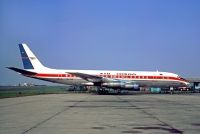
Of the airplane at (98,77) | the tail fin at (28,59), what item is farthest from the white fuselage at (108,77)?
the tail fin at (28,59)

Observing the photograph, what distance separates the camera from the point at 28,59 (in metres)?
60.8

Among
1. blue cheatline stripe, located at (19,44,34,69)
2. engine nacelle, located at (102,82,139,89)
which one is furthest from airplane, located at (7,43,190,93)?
engine nacelle, located at (102,82,139,89)

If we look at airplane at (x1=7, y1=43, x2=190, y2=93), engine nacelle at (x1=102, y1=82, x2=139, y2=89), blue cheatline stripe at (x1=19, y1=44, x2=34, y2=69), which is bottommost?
engine nacelle at (x1=102, y1=82, x2=139, y2=89)

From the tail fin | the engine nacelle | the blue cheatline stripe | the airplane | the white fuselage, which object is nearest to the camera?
the engine nacelle

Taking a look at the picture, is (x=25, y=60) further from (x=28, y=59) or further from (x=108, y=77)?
(x=108, y=77)

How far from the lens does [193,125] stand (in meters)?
13.0

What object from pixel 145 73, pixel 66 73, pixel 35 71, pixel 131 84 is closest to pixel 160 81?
pixel 145 73

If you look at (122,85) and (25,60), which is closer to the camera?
(122,85)

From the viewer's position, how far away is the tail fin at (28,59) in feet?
197

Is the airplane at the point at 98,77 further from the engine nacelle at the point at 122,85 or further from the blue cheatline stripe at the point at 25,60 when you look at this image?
the engine nacelle at the point at 122,85

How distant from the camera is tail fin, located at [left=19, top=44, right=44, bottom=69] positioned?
60.1 meters

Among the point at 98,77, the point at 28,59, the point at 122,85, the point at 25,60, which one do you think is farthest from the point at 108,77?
the point at 25,60

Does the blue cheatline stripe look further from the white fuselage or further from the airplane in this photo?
the white fuselage

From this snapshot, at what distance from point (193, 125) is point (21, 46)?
5187cm
